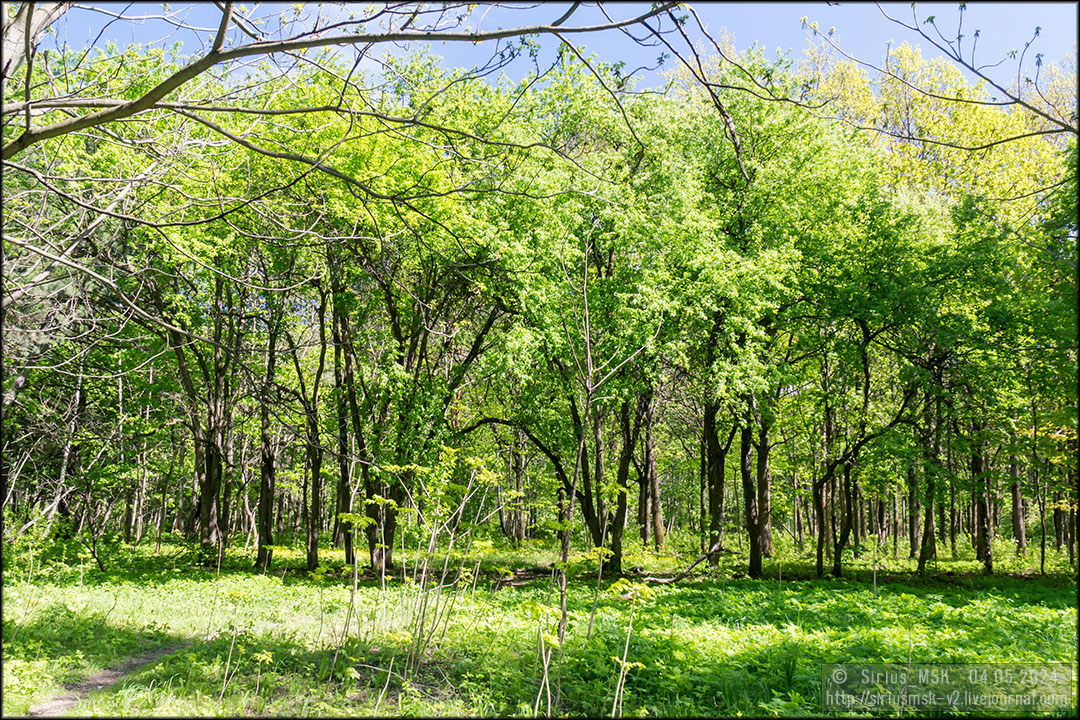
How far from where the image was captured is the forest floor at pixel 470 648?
164 inches

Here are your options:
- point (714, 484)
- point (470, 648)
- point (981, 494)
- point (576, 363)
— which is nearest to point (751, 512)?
point (714, 484)

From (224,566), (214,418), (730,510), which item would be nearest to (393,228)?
(214,418)

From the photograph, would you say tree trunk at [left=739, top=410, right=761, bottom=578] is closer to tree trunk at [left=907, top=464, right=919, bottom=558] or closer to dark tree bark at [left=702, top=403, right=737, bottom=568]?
dark tree bark at [left=702, top=403, right=737, bottom=568]

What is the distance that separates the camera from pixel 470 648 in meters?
5.46

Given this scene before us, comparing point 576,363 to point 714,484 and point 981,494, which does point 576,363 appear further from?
point 981,494

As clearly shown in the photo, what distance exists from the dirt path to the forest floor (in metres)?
0.02

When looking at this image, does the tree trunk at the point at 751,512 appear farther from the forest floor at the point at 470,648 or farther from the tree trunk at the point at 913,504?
the forest floor at the point at 470,648

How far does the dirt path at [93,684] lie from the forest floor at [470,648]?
2cm

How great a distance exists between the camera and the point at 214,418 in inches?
573

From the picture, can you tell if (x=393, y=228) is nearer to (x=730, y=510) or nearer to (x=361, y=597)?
(x=361, y=597)

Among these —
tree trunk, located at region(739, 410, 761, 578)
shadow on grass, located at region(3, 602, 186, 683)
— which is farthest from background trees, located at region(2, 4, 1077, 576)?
shadow on grass, located at region(3, 602, 186, 683)

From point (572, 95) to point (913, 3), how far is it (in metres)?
13.2

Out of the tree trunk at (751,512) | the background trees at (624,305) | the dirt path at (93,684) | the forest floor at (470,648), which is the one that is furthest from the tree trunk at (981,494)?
the dirt path at (93,684)

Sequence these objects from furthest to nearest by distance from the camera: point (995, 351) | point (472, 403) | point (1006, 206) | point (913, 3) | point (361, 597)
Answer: point (472, 403), point (1006, 206), point (995, 351), point (361, 597), point (913, 3)
